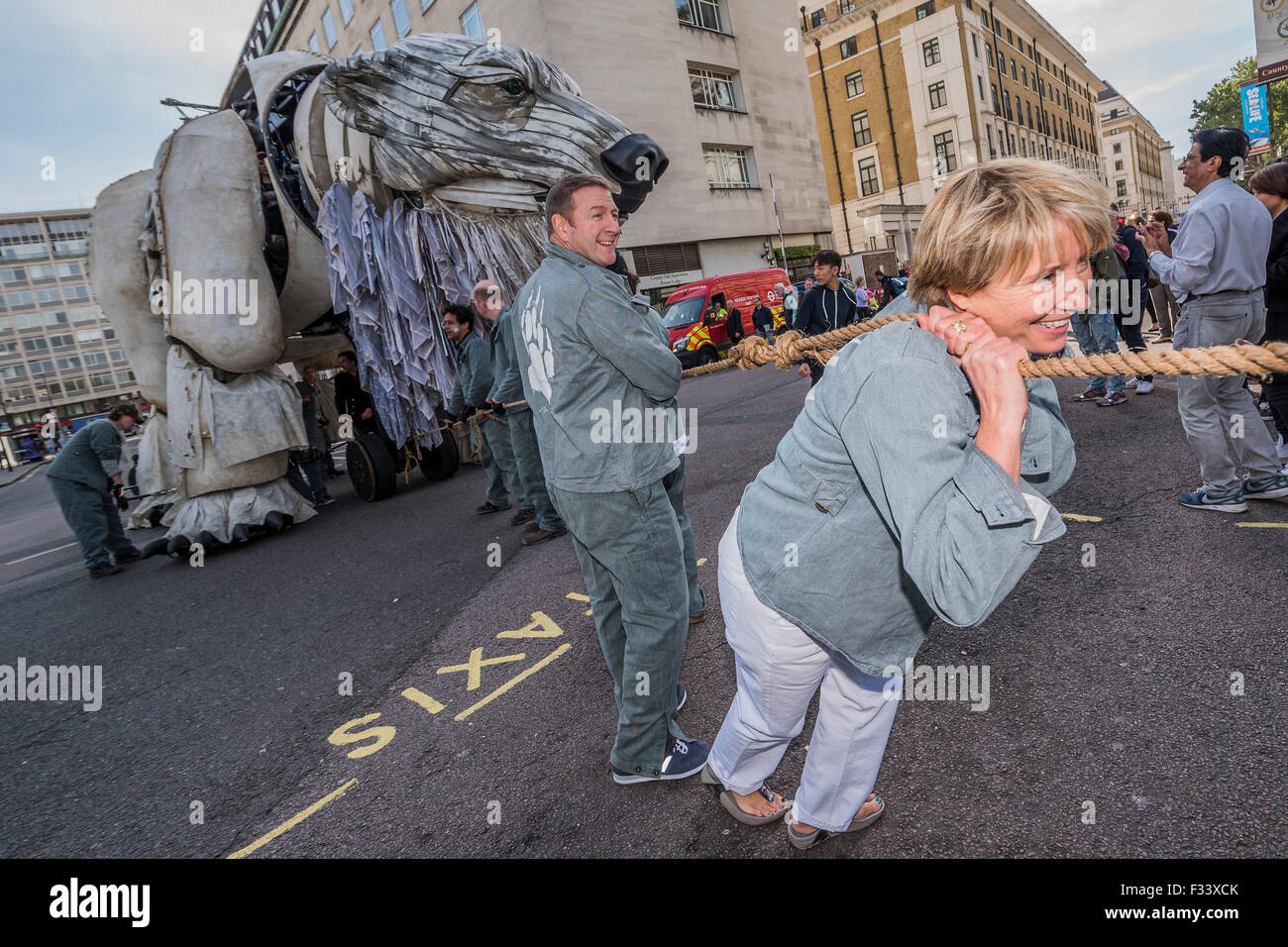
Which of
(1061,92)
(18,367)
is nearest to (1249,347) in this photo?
(1061,92)

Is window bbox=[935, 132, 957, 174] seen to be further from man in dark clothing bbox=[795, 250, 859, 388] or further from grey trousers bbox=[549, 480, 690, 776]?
grey trousers bbox=[549, 480, 690, 776]

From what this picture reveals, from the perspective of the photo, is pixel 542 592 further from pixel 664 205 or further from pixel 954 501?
pixel 664 205

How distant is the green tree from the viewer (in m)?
35.9

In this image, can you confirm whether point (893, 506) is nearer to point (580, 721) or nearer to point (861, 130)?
point (580, 721)

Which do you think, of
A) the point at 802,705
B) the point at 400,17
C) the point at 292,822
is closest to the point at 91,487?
the point at 292,822

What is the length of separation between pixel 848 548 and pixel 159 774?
304 centimetres

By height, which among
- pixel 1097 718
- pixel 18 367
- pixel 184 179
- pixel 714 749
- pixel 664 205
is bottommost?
pixel 1097 718

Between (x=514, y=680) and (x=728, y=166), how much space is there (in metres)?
26.1

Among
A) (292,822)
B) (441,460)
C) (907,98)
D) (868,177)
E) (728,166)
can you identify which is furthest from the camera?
(868,177)

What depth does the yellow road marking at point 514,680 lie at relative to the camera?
2.99 m

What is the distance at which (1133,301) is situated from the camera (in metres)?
6.92

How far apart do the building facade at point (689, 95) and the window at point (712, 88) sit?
0.16 feet

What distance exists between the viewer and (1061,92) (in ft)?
173

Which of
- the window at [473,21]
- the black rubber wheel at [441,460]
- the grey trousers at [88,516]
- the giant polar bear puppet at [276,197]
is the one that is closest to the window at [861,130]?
the window at [473,21]
